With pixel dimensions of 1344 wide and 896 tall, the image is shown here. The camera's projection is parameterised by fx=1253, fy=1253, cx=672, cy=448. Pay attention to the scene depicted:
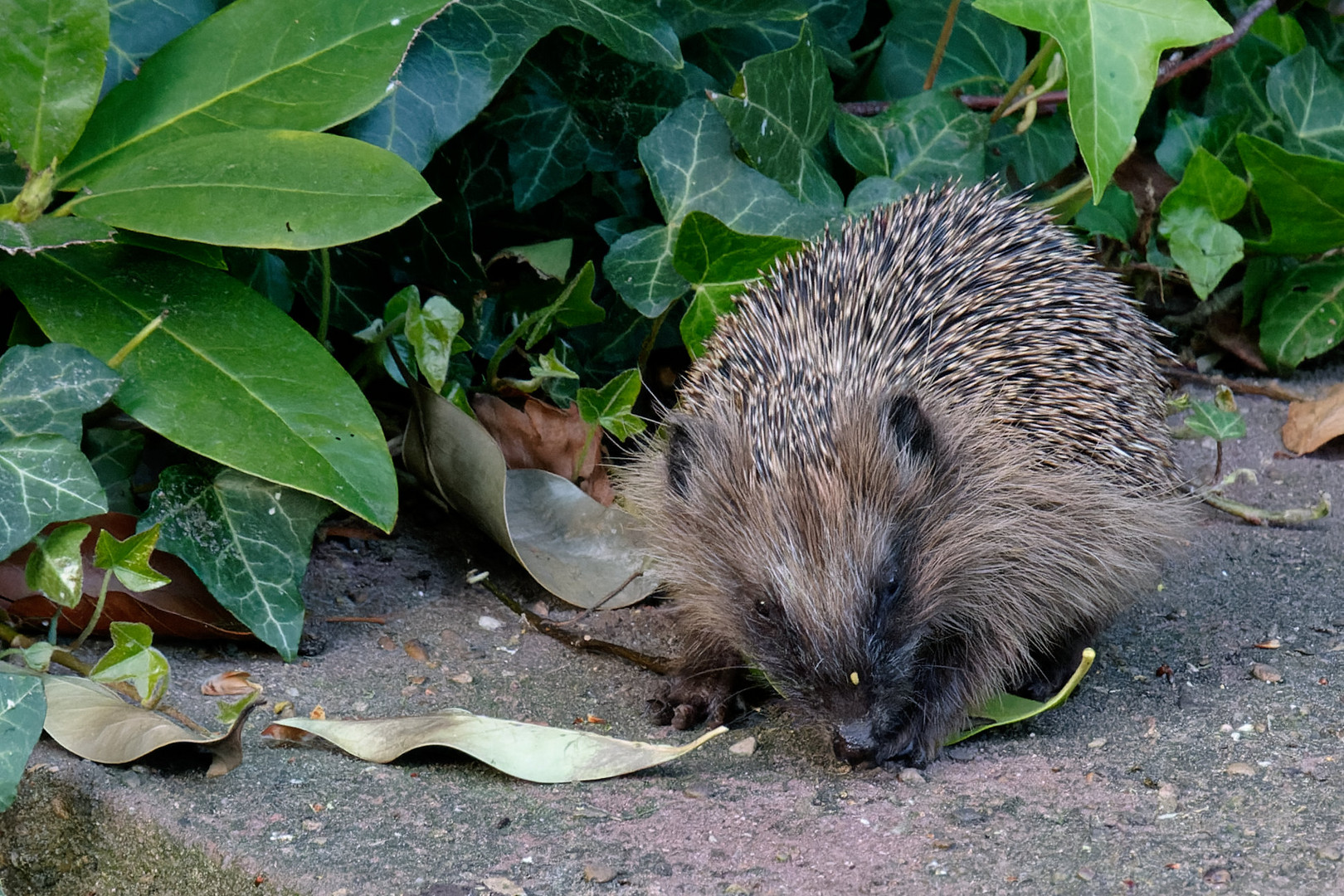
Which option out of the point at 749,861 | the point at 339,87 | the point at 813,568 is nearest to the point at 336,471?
the point at 339,87

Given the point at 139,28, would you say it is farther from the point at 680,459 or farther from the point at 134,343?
the point at 680,459

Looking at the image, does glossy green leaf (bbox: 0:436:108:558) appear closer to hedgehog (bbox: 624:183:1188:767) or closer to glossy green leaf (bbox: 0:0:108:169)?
glossy green leaf (bbox: 0:0:108:169)

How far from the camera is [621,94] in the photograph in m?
4.93

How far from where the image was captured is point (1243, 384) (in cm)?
604

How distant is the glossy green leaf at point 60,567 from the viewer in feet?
10.1

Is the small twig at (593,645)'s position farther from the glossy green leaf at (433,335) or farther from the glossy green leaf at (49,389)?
the glossy green leaf at (49,389)

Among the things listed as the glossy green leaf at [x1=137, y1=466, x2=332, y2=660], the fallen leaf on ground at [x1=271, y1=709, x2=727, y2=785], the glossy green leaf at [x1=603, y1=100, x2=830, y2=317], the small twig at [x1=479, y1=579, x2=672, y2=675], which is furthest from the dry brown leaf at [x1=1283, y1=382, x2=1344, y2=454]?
the glossy green leaf at [x1=137, y1=466, x2=332, y2=660]

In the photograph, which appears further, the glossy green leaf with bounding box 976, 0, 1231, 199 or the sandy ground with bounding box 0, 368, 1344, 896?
the glossy green leaf with bounding box 976, 0, 1231, 199

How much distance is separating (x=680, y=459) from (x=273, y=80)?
5.31ft

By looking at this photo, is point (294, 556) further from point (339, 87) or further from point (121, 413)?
point (339, 87)

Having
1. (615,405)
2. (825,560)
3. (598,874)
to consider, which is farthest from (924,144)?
(598,874)

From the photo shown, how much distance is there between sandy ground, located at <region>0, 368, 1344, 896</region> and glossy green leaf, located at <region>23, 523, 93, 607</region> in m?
0.40

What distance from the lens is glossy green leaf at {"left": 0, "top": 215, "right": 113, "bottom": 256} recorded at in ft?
10.2

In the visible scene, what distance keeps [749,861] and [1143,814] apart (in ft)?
2.99
